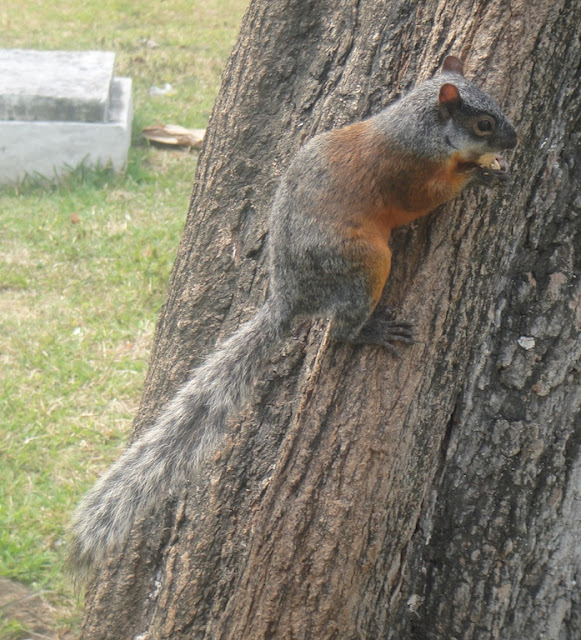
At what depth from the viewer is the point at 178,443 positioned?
8.81ft

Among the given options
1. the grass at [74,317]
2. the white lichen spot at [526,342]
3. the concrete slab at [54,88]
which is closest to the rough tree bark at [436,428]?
the white lichen spot at [526,342]

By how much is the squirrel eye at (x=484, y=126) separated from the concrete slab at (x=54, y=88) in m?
5.49

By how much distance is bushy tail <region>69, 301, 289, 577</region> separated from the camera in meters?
2.63

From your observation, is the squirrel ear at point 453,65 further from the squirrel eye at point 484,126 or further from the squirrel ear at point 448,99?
the squirrel eye at point 484,126

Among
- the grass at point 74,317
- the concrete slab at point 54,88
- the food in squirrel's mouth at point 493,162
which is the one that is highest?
the food in squirrel's mouth at point 493,162

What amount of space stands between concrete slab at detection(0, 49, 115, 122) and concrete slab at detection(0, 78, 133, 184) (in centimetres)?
10

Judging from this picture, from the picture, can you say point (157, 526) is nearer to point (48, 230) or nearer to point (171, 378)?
point (171, 378)

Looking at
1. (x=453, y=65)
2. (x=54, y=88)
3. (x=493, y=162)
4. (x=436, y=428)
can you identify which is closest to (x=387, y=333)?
(x=436, y=428)

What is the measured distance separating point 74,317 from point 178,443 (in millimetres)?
2877

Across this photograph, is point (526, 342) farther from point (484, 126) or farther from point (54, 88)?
point (54, 88)

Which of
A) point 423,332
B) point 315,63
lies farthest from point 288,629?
point 315,63

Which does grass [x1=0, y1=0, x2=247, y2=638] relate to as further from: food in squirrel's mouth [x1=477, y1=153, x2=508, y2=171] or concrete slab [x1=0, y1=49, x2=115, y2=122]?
food in squirrel's mouth [x1=477, y1=153, x2=508, y2=171]

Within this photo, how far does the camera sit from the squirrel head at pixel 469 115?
7.36 ft

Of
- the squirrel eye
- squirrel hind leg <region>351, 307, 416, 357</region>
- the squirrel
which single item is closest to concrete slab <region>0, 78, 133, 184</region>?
the squirrel
